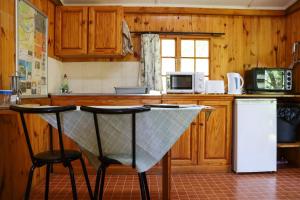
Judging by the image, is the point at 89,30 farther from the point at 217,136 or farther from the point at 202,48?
the point at 217,136

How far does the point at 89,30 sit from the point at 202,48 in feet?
5.40

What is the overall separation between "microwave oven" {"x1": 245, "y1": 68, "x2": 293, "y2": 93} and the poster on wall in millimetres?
2706

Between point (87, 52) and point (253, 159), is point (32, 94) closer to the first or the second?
point (87, 52)

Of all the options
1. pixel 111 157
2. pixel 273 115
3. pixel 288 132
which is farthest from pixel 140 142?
pixel 288 132

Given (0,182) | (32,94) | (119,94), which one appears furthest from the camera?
(119,94)

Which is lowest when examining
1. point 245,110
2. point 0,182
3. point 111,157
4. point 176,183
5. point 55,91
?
point 176,183

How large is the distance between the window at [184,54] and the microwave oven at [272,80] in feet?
2.27

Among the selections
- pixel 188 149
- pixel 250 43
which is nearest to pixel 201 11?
pixel 250 43

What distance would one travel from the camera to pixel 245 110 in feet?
10.8

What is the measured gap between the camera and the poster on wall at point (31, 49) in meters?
2.58

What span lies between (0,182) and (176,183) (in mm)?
1706

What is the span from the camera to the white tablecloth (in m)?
1.62

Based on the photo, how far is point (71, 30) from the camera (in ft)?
11.7

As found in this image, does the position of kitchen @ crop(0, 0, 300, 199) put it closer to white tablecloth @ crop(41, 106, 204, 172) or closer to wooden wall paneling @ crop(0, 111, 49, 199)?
wooden wall paneling @ crop(0, 111, 49, 199)
